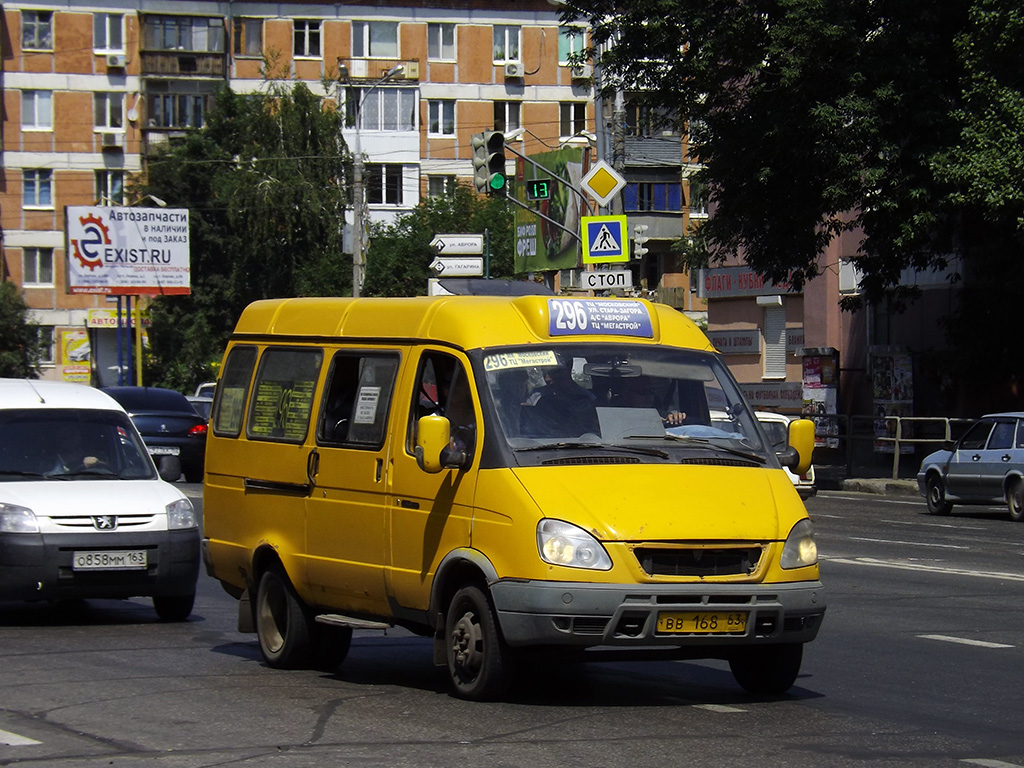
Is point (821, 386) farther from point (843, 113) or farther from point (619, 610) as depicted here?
point (619, 610)

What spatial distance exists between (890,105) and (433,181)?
5055 centimetres

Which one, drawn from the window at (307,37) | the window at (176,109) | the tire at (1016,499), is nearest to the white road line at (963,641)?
the tire at (1016,499)

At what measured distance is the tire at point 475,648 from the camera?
27.0 feet

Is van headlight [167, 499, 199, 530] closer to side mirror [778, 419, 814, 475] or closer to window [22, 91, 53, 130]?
side mirror [778, 419, 814, 475]

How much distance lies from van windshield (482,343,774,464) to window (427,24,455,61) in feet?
231

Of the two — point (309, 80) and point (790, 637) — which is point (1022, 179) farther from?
point (309, 80)

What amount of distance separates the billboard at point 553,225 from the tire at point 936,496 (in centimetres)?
2830

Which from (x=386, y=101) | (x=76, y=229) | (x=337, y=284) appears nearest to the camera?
(x=76, y=229)

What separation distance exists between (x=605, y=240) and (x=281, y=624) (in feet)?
54.8

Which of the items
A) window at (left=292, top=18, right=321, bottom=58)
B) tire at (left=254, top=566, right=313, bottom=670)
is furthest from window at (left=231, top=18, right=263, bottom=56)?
tire at (left=254, top=566, right=313, bottom=670)

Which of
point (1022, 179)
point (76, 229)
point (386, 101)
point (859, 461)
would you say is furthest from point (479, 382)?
point (386, 101)

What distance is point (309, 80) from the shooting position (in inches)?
3103

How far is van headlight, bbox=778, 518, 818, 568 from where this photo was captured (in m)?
8.31

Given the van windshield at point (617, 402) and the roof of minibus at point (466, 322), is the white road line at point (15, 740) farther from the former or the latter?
the roof of minibus at point (466, 322)
